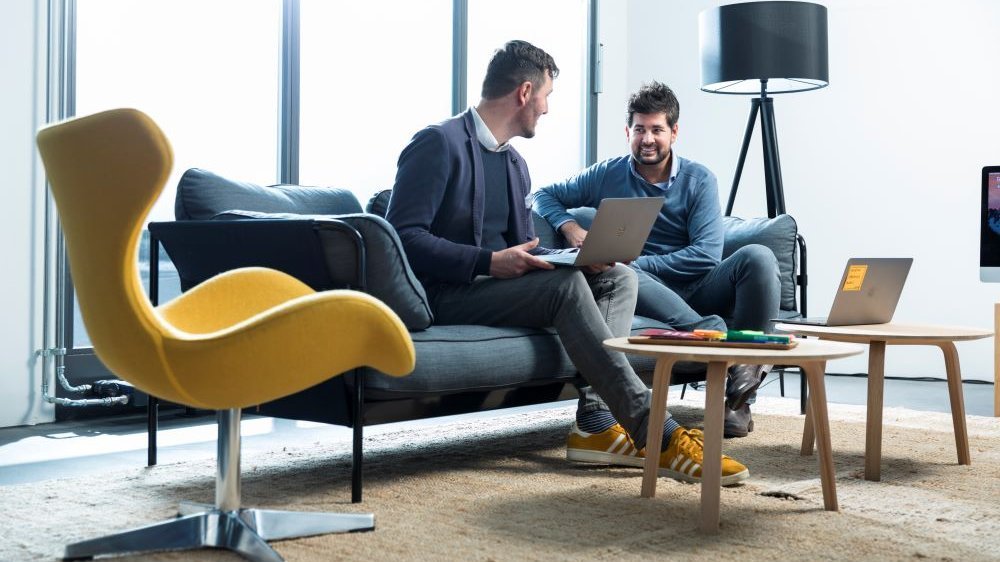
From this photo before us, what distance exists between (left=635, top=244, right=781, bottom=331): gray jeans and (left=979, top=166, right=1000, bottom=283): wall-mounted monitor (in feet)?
4.24

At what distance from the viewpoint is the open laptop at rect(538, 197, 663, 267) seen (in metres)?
2.61

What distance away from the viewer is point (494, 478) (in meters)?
2.65

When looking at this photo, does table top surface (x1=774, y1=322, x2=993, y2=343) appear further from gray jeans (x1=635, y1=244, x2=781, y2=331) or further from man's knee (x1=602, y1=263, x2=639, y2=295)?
gray jeans (x1=635, y1=244, x2=781, y2=331)

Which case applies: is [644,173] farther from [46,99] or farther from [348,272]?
[46,99]

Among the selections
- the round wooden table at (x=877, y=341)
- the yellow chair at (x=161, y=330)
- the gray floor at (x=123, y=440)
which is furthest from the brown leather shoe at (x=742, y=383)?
A: the yellow chair at (x=161, y=330)

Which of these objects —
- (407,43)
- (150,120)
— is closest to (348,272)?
(150,120)

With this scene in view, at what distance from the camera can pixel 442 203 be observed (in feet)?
9.39

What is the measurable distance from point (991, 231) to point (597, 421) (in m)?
2.31

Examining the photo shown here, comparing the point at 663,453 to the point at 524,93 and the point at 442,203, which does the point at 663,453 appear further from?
the point at 524,93

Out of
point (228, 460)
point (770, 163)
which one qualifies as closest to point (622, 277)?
point (228, 460)

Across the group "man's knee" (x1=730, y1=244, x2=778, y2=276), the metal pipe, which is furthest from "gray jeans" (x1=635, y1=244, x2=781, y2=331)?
the metal pipe

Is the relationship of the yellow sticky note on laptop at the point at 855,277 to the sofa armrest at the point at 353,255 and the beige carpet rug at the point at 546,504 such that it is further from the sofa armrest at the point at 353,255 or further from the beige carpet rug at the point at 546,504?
the sofa armrest at the point at 353,255

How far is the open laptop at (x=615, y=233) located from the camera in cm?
261

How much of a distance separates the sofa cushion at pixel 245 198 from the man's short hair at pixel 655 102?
113 centimetres
